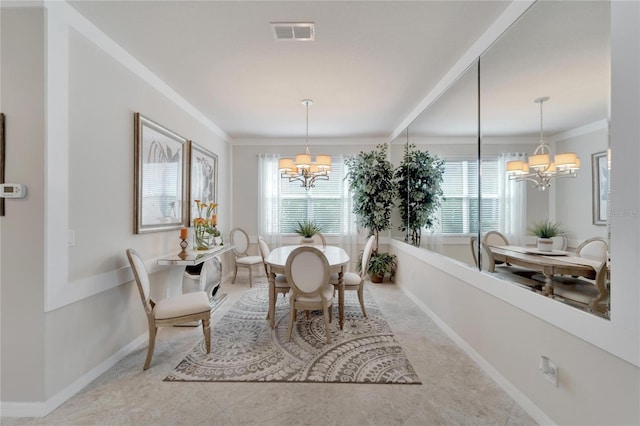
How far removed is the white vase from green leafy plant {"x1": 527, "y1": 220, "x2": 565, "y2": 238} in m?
0.03

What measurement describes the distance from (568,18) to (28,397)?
159 inches

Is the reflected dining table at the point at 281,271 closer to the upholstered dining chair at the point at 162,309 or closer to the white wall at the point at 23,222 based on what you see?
the upholstered dining chair at the point at 162,309

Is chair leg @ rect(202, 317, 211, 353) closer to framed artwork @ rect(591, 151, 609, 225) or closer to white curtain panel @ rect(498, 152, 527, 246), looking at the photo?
white curtain panel @ rect(498, 152, 527, 246)

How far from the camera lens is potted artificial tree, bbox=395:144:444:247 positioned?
3.66 m

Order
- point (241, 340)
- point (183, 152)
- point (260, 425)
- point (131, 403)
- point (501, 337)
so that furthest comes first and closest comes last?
1. point (183, 152)
2. point (241, 340)
3. point (501, 337)
4. point (131, 403)
5. point (260, 425)

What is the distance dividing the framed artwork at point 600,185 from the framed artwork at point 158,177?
3415mm

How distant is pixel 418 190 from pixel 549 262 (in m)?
2.52

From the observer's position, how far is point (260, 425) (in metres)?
1.68

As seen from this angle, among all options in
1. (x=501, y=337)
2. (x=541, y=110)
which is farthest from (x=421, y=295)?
(x=541, y=110)

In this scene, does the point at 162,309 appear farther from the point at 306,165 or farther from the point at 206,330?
the point at 306,165

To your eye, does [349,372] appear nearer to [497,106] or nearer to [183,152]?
[497,106]

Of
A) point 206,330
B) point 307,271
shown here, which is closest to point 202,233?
point 206,330

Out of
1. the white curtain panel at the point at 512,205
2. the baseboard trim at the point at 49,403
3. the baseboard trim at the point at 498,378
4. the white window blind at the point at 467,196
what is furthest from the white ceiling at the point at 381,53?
A: the baseboard trim at the point at 49,403

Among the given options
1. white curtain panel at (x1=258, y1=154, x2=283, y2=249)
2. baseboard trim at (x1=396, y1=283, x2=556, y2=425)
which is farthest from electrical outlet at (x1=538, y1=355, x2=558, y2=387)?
white curtain panel at (x1=258, y1=154, x2=283, y2=249)
